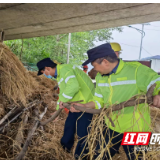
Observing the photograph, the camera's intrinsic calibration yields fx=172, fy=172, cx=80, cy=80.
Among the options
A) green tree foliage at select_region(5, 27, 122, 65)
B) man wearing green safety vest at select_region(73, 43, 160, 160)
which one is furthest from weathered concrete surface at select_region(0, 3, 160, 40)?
green tree foliage at select_region(5, 27, 122, 65)

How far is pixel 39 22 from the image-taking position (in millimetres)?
1816

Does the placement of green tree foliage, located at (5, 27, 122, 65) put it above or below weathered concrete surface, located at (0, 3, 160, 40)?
above

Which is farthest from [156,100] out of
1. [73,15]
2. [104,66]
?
→ [73,15]

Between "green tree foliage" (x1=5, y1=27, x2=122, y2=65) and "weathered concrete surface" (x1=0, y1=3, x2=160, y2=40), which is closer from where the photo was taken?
"weathered concrete surface" (x1=0, y1=3, x2=160, y2=40)

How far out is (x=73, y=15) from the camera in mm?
1562

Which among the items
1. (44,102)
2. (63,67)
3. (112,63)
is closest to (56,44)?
(44,102)

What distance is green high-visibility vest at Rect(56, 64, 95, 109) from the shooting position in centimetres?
225

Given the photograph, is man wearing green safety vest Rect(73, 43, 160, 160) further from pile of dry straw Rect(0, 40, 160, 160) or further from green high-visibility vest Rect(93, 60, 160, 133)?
pile of dry straw Rect(0, 40, 160, 160)

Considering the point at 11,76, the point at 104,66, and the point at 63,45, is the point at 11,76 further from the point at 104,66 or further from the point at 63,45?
the point at 63,45

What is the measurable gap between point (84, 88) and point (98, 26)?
953 millimetres

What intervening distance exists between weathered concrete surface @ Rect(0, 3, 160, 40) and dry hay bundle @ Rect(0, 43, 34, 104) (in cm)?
40

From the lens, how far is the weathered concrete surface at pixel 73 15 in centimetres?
132

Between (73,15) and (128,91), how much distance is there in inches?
33.6

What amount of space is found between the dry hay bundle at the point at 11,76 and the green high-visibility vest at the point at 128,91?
133 centimetres
